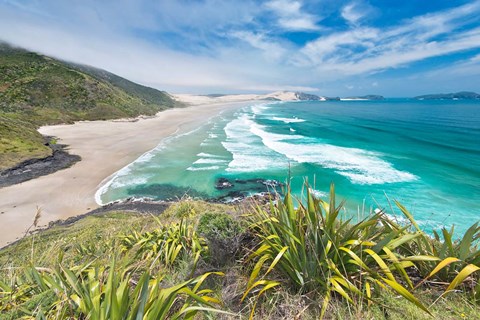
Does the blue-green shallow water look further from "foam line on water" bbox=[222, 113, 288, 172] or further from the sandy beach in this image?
the sandy beach

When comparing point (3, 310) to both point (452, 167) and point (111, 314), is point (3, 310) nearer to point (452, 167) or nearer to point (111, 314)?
point (111, 314)

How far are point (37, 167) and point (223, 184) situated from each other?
19.7 metres

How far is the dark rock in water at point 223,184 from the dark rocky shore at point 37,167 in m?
16.7

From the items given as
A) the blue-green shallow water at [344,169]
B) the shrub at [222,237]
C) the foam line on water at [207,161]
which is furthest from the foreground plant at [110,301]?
the foam line on water at [207,161]

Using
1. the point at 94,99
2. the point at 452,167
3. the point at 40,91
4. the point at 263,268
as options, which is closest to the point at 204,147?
the point at 452,167

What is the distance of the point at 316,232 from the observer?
8.70ft

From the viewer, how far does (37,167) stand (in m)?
24.0

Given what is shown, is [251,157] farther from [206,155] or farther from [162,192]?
[162,192]

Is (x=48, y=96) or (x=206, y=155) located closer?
(x=206, y=155)

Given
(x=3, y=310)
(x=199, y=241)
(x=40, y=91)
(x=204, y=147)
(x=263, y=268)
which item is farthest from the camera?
(x=40, y=91)

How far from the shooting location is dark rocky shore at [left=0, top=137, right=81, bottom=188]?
68.6ft

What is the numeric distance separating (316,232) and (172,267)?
2.24 meters

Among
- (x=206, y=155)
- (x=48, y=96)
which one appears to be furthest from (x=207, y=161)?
(x=48, y=96)

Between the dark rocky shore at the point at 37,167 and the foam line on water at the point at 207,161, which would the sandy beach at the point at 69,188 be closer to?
the dark rocky shore at the point at 37,167
